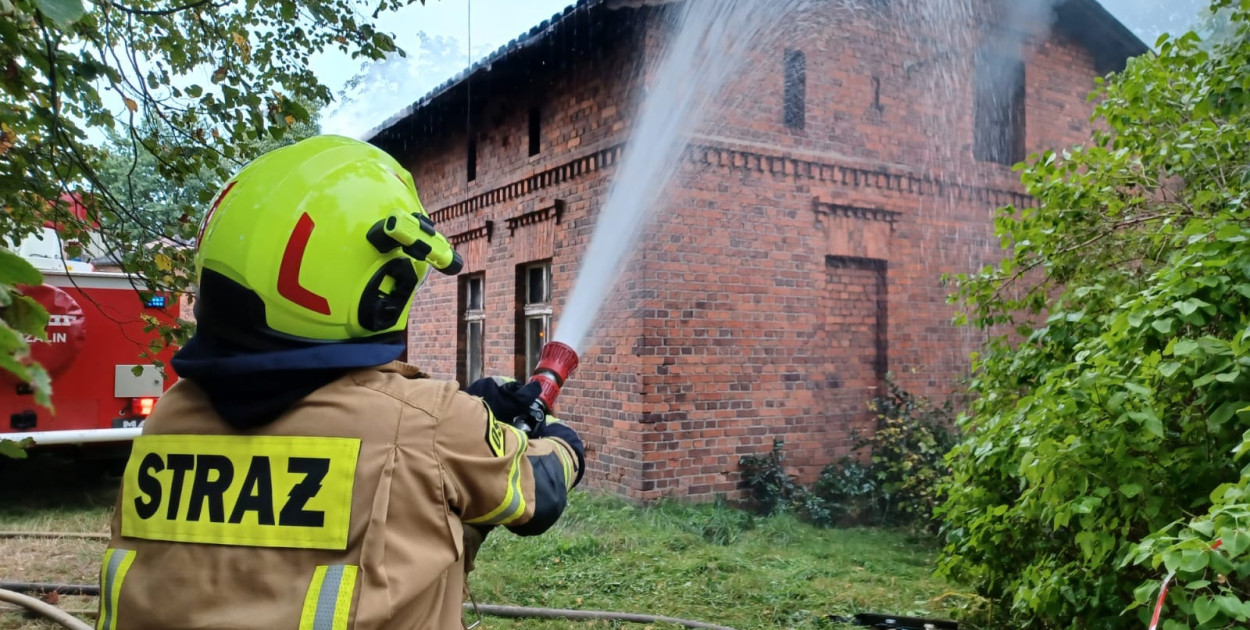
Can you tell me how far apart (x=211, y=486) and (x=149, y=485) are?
0.59 feet

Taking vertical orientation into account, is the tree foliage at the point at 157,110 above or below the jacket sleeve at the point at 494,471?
above

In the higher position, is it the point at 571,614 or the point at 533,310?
the point at 533,310

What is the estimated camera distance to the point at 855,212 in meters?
8.37

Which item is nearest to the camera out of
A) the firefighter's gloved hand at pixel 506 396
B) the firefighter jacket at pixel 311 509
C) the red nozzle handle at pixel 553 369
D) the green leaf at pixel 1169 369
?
the firefighter jacket at pixel 311 509

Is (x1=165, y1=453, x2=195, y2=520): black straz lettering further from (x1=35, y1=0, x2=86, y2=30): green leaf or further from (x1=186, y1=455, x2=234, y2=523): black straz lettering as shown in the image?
(x1=35, y1=0, x2=86, y2=30): green leaf

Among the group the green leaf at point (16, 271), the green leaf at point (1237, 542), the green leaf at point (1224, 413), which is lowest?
the green leaf at point (1237, 542)

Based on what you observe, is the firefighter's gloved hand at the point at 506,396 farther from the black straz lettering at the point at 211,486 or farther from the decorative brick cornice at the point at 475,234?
the decorative brick cornice at the point at 475,234

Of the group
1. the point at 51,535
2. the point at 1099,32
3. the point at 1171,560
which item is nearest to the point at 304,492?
the point at 1171,560

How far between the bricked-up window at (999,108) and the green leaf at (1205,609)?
26.2ft

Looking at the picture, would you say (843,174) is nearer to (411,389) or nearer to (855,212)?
(855,212)

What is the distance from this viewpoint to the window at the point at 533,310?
908 centimetres

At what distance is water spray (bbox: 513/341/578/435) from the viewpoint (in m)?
2.25

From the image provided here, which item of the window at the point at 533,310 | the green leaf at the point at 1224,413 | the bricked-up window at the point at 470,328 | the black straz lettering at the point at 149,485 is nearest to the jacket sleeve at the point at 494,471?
the black straz lettering at the point at 149,485

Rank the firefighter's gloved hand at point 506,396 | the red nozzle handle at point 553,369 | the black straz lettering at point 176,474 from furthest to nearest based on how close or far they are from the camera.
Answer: the red nozzle handle at point 553,369, the firefighter's gloved hand at point 506,396, the black straz lettering at point 176,474
